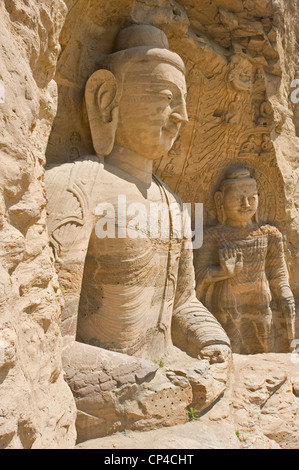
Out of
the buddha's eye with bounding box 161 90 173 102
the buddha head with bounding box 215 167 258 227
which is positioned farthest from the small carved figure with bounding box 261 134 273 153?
the buddha's eye with bounding box 161 90 173 102

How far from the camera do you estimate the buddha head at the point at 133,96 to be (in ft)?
11.3

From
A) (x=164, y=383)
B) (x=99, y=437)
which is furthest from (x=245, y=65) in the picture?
(x=99, y=437)

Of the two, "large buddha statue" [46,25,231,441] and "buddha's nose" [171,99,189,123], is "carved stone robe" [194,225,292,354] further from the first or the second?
"buddha's nose" [171,99,189,123]

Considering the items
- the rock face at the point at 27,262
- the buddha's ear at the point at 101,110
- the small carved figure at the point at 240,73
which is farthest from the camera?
the small carved figure at the point at 240,73

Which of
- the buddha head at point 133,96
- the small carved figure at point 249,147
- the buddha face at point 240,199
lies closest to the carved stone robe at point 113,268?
the buddha head at point 133,96

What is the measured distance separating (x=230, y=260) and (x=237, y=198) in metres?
0.65

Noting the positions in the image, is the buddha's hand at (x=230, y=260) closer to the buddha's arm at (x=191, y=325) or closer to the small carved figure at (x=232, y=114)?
the buddha's arm at (x=191, y=325)

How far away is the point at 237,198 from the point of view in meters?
4.96

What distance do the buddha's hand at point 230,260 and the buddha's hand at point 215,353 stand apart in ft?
4.64

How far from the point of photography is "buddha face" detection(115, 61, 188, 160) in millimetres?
3443

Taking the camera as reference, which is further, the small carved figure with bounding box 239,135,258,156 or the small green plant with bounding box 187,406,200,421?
the small carved figure with bounding box 239,135,258,156

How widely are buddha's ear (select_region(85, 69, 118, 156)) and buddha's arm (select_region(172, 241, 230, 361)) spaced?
1081mm
